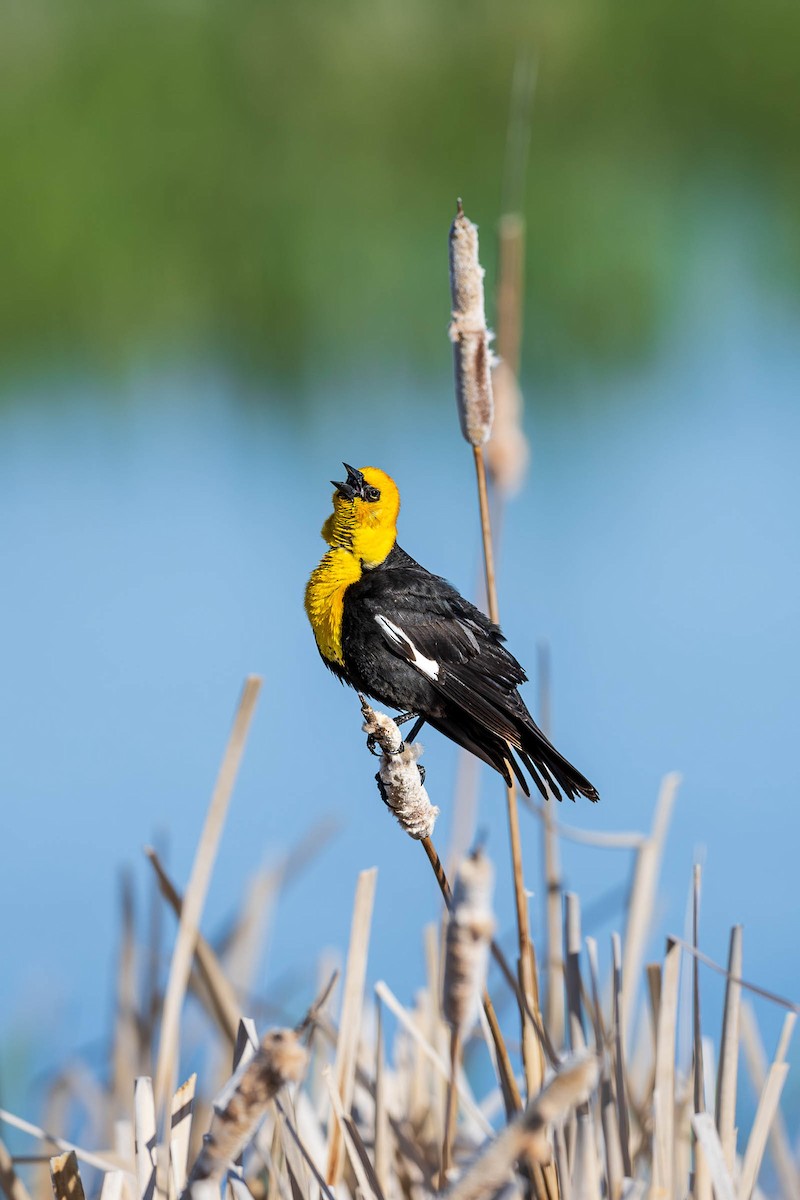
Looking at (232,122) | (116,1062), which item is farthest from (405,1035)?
(232,122)

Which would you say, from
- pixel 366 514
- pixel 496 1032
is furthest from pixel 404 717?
pixel 496 1032

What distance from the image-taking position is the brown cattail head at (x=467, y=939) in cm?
67

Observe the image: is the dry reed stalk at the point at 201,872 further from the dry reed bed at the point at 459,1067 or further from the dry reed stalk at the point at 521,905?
the dry reed stalk at the point at 521,905

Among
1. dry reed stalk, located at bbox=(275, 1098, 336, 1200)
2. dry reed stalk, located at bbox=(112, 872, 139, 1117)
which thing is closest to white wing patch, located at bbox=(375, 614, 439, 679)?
dry reed stalk, located at bbox=(275, 1098, 336, 1200)

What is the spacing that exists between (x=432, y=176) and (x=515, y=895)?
15.7ft

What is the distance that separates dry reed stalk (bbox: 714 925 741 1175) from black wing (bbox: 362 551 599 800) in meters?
0.26

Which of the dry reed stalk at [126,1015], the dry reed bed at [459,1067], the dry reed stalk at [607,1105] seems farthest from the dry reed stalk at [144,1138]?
the dry reed stalk at [126,1015]

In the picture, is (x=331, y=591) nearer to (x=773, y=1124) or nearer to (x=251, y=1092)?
(x=251, y=1092)

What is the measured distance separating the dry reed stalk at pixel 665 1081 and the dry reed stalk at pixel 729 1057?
44 millimetres

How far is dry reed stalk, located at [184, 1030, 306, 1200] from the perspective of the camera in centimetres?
72

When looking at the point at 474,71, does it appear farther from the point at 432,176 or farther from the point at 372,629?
the point at 372,629

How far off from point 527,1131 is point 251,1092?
175 millimetres

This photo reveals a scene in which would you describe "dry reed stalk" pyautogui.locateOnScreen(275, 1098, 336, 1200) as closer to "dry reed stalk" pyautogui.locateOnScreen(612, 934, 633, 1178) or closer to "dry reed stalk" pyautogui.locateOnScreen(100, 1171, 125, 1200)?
"dry reed stalk" pyautogui.locateOnScreen(100, 1171, 125, 1200)

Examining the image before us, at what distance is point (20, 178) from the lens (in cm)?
494
